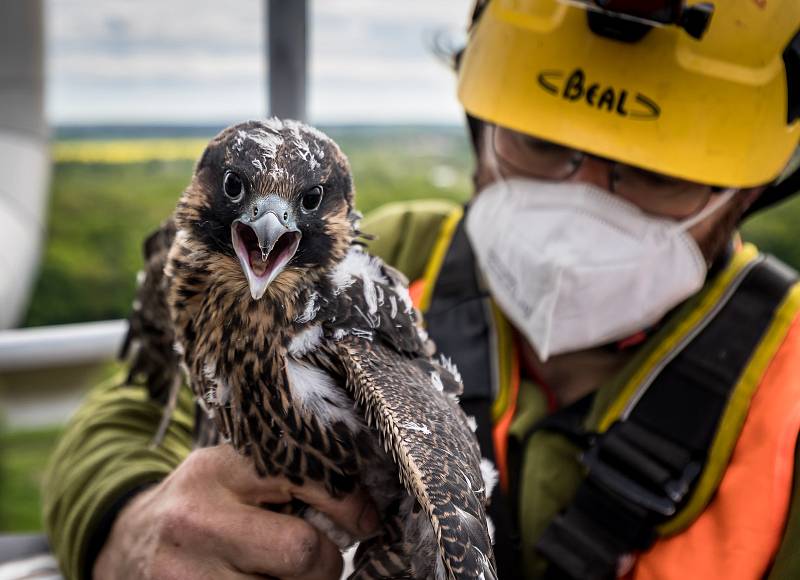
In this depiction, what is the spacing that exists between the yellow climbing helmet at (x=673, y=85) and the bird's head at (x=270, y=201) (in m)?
0.61

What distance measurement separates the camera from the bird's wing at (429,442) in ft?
3.55

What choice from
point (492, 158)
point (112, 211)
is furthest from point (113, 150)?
point (492, 158)

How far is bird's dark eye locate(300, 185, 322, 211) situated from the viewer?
116 centimetres

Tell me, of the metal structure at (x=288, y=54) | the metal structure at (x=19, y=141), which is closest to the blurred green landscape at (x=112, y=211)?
the metal structure at (x=19, y=141)

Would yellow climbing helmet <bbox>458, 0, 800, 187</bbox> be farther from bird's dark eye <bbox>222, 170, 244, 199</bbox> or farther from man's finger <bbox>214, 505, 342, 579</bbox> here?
man's finger <bbox>214, 505, 342, 579</bbox>

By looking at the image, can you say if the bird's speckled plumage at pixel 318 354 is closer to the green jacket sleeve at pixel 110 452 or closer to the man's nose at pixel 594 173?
the green jacket sleeve at pixel 110 452

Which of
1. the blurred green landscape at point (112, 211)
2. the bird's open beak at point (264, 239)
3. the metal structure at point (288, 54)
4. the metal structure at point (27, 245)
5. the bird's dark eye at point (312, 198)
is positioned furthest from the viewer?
the blurred green landscape at point (112, 211)

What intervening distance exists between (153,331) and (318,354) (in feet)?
2.22

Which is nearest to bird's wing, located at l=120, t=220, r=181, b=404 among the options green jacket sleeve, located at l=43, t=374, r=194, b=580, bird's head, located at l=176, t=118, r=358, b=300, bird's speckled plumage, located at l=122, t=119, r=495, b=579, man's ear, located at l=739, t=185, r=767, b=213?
green jacket sleeve, located at l=43, t=374, r=194, b=580

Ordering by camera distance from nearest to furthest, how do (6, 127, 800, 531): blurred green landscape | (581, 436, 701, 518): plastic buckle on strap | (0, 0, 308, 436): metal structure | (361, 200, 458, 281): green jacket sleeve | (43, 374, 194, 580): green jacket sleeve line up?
(581, 436, 701, 518): plastic buckle on strap → (43, 374, 194, 580): green jacket sleeve → (361, 200, 458, 281): green jacket sleeve → (0, 0, 308, 436): metal structure → (6, 127, 800, 531): blurred green landscape

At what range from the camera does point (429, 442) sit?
45.8 inches

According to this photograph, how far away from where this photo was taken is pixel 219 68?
3707 mm

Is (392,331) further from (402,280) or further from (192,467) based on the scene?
(192,467)

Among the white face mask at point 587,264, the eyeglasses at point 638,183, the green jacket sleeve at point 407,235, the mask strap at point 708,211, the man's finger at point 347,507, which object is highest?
the eyeglasses at point 638,183
